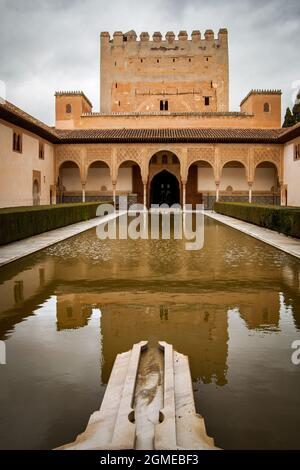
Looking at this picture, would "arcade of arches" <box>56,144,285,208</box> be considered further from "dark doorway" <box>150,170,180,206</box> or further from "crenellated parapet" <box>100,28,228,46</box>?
"crenellated parapet" <box>100,28,228,46</box>

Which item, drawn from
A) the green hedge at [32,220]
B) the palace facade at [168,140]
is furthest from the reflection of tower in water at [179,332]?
the palace facade at [168,140]

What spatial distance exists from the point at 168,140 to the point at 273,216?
58.3ft

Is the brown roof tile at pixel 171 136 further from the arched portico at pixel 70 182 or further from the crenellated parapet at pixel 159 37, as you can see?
the crenellated parapet at pixel 159 37

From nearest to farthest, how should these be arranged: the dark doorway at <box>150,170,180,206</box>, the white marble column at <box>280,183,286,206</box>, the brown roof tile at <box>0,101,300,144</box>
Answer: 1. the brown roof tile at <box>0,101,300,144</box>
2. the white marble column at <box>280,183,286,206</box>
3. the dark doorway at <box>150,170,180,206</box>

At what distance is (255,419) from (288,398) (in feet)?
1.29

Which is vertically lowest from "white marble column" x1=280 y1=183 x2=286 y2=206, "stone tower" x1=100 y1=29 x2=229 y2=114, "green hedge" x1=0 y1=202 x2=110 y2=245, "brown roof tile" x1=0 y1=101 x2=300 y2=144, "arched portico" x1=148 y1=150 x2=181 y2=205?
"green hedge" x1=0 y1=202 x2=110 y2=245

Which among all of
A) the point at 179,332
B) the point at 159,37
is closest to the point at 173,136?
the point at 159,37

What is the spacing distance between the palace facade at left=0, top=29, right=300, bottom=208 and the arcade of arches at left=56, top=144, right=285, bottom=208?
0.07 metres

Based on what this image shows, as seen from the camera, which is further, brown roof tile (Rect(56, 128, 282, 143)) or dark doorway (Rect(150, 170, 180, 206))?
dark doorway (Rect(150, 170, 180, 206))

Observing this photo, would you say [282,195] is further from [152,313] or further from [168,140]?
[152,313]

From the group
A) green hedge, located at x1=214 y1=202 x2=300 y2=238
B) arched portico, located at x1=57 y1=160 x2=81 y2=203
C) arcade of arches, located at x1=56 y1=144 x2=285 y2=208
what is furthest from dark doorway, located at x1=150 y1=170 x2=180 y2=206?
green hedge, located at x1=214 y1=202 x2=300 y2=238

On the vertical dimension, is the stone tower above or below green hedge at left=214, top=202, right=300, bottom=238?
above

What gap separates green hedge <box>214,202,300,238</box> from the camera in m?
12.9

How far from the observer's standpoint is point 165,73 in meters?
41.2
